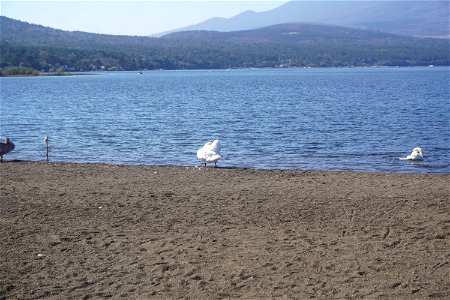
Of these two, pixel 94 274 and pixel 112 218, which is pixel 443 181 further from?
pixel 94 274

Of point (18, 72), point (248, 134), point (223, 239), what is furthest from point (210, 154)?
point (18, 72)

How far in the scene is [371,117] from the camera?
37219 mm

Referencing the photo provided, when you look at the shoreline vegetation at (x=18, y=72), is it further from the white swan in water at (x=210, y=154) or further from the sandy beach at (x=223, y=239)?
the sandy beach at (x=223, y=239)

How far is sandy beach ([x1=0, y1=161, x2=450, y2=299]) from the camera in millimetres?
7340

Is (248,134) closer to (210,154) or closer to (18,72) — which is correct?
(210,154)

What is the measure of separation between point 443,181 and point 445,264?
7.18 m

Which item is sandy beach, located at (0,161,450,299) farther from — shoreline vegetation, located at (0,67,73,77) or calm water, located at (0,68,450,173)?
shoreline vegetation, located at (0,67,73,77)

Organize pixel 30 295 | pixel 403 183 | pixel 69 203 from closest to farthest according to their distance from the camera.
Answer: pixel 30 295, pixel 69 203, pixel 403 183

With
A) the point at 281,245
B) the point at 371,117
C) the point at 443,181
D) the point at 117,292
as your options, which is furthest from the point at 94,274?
the point at 371,117

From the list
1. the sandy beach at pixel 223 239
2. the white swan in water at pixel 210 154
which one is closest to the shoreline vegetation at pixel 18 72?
the white swan in water at pixel 210 154

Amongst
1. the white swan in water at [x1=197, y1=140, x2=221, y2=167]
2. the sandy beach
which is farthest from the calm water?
the sandy beach

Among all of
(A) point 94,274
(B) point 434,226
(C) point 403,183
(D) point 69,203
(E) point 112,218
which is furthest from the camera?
(C) point 403,183

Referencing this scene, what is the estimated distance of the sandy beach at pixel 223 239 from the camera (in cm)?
734

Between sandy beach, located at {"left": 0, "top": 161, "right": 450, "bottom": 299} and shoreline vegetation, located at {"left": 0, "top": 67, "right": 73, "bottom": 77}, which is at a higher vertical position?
shoreline vegetation, located at {"left": 0, "top": 67, "right": 73, "bottom": 77}
